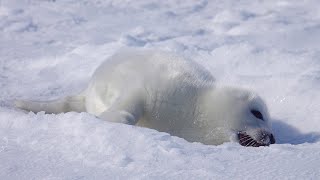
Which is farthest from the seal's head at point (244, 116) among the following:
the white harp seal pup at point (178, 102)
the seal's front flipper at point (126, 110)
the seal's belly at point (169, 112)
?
the seal's front flipper at point (126, 110)

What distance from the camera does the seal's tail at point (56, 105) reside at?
3.57 meters

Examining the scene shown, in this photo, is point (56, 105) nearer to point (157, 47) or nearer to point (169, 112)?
point (169, 112)

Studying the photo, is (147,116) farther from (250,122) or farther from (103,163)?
(103,163)

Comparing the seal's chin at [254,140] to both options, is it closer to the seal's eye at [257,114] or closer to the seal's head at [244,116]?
the seal's head at [244,116]

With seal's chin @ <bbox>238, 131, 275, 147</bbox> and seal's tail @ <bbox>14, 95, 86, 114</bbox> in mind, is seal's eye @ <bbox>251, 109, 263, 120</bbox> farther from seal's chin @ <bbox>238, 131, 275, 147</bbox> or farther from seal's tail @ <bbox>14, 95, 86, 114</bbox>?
seal's tail @ <bbox>14, 95, 86, 114</bbox>

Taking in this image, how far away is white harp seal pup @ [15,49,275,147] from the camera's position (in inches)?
121

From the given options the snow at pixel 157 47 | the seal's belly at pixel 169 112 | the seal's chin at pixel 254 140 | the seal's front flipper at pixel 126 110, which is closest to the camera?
the snow at pixel 157 47

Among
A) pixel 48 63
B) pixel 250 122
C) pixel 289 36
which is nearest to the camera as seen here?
pixel 250 122

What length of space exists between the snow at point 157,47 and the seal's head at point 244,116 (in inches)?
7.1

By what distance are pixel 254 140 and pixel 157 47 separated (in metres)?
2.34

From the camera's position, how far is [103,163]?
2043mm

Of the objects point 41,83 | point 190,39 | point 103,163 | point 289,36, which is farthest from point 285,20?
point 103,163

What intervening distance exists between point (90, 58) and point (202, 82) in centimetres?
179

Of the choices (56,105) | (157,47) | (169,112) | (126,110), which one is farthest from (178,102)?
(157,47)
